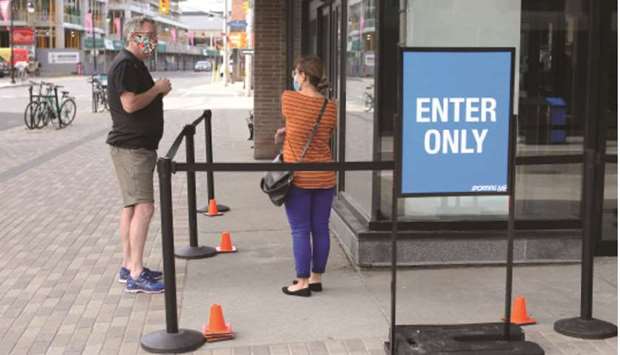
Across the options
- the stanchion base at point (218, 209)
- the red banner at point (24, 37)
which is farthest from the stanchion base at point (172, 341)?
the red banner at point (24, 37)

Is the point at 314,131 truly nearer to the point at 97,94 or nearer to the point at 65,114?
the point at 65,114

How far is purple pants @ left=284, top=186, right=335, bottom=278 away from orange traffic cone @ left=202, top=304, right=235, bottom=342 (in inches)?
36.5

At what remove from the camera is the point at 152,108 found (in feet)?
18.5

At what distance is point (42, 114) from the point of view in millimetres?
20688

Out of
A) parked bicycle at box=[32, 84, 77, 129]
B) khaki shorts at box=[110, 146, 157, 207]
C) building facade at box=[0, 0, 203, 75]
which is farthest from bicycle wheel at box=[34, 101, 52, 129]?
building facade at box=[0, 0, 203, 75]

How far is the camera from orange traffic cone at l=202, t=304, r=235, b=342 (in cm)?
480

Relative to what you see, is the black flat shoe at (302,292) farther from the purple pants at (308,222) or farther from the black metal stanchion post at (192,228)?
the black metal stanchion post at (192,228)

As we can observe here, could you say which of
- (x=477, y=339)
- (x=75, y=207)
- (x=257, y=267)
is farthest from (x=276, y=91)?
(x=477, y=339)

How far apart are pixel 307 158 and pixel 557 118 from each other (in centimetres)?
223

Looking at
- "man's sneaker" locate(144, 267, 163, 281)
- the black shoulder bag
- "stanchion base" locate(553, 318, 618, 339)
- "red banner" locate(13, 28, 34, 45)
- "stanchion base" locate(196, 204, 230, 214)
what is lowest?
"stanchion base" locate(553, 318, 618, 339)

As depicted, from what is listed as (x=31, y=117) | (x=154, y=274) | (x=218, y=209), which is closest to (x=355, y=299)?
(x=154, y=274)

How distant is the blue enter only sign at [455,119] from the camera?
4.29m

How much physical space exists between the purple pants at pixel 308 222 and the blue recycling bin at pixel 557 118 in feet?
6.62

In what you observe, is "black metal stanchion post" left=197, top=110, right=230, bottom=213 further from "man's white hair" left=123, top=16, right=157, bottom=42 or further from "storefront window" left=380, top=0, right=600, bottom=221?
"man's white hair" left=123, top=16, right=157, bottom=42
